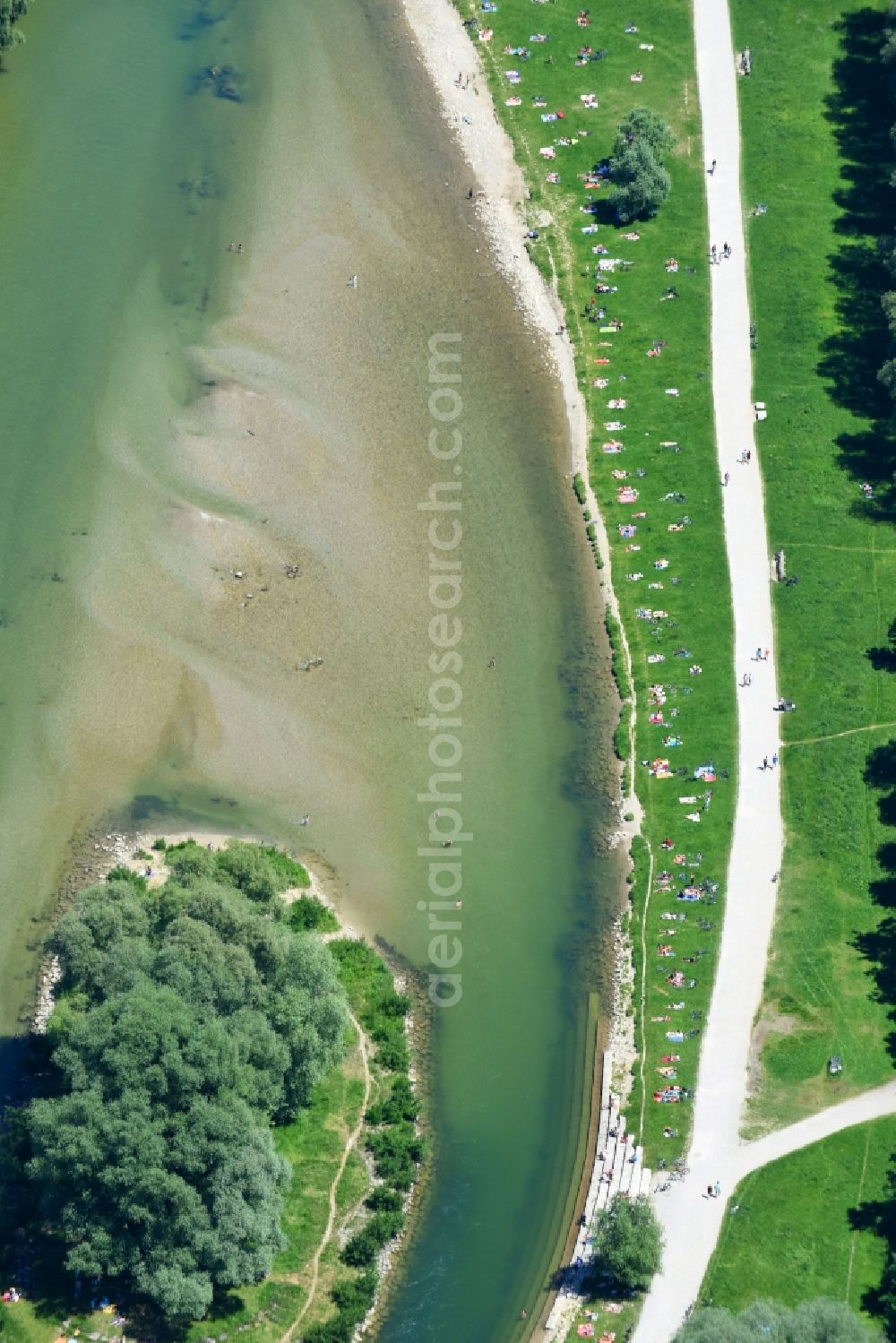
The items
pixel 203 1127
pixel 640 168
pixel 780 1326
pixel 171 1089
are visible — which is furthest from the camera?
pixel 640 168

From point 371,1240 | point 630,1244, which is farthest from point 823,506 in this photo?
point 371,1240

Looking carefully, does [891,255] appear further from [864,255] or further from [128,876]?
[128,876]

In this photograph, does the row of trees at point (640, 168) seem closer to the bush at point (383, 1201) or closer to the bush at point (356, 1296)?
the bush at point (383, 1201)

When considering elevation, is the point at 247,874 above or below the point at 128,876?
above

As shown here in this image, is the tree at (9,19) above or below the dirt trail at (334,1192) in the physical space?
above

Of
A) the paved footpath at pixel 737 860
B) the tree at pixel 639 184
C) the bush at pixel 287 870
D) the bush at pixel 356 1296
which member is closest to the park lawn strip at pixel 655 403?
the paved footpath at pixel 737 860
